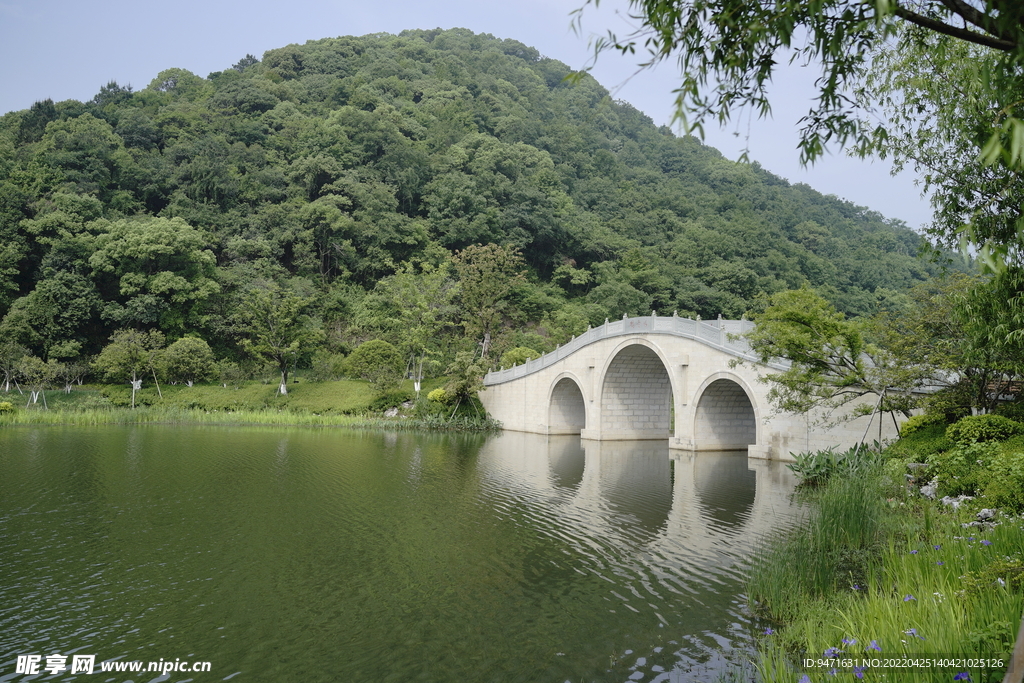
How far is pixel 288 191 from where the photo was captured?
5172 cm

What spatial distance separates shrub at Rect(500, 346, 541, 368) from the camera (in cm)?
3600

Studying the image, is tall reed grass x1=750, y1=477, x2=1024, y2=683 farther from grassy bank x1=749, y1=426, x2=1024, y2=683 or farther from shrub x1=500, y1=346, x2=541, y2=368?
shrub x1=500, y1=346, x2=541, y2=368

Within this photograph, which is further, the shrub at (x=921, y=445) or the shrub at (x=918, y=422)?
the shrub at (x=918, y=422)

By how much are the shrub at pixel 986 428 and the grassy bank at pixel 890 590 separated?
122 cm

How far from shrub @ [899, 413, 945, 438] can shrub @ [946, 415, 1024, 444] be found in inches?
87.1

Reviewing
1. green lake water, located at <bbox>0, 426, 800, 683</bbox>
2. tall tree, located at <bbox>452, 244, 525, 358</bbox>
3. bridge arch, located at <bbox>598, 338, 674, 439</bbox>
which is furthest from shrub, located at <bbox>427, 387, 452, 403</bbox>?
green lake water, located at <bbox>0, 426, 800, 683</bbox>

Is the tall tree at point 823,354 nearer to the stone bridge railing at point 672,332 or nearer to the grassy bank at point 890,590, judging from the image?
Answer: the stone bridge railing at point 672,332

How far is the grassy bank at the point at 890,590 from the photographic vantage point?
13.4 feet

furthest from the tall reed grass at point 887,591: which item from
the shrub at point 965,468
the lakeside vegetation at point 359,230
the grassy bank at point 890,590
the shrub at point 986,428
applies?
the lakeside vegetation at point 359,230

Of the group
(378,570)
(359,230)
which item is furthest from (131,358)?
(378,570)

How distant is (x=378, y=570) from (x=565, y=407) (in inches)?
956

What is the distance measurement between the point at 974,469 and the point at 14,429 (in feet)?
103

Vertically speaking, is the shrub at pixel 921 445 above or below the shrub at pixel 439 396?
below

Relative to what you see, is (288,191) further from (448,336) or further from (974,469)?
(974,469)
